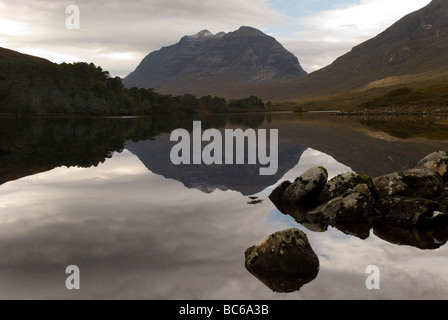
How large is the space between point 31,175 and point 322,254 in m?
23.8

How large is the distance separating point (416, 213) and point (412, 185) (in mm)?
3430

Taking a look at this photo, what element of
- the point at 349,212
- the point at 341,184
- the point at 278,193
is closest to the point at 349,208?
the point at 349,212

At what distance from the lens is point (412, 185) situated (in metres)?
20.8

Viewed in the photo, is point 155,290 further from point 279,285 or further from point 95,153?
point 95,153

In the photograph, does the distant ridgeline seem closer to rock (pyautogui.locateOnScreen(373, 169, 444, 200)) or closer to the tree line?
the tree line

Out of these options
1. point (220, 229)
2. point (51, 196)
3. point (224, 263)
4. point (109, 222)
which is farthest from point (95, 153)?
point (224, 263)

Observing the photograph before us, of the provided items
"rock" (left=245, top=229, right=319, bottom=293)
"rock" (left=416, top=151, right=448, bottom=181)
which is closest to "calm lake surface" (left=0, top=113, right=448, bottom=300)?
"rock" (left=245, top=229, right=319, bottom=293)

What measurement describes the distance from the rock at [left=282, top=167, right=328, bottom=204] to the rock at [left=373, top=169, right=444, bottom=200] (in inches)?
123

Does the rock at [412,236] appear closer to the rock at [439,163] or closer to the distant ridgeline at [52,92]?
the rock at [439,163]

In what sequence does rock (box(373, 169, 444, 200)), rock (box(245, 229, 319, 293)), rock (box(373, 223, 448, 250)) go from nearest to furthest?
rock (box(245, 229, 319, 293)), rock (box(373, 223, 448, 250)), rock (box(373, 169, 444, 200))

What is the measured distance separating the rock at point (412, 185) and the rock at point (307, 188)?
312cm

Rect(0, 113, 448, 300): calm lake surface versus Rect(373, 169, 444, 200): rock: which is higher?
Rect(373, 169, 444, 200): rock

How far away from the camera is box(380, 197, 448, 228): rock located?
1750 cm

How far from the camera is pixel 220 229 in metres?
16.8
